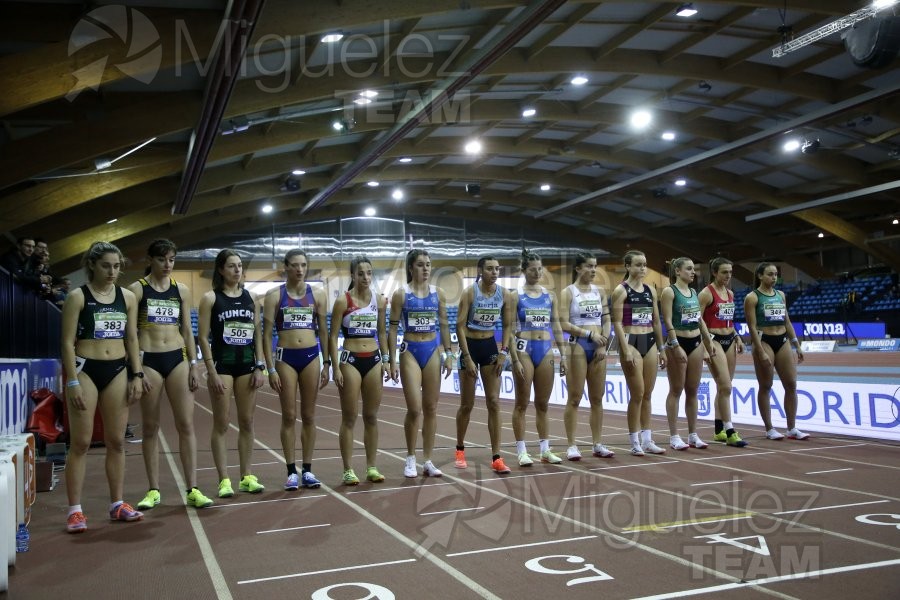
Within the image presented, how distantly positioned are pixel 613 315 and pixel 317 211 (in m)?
25.2

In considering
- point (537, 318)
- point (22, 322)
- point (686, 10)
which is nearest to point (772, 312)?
point (537, 318)

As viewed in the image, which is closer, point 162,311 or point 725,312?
point 162,311

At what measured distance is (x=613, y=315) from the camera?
7727mm

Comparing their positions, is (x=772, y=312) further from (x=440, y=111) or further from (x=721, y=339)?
(x=440, y=111)

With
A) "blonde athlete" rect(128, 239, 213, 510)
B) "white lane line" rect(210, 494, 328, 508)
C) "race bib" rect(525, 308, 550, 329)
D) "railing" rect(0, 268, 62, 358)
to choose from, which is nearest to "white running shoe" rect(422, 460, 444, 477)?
"white lane line" rect(210, 494, 328, 508)

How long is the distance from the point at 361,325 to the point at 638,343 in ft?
9.88

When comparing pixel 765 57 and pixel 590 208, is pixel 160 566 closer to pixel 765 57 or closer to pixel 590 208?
pixel 765 57

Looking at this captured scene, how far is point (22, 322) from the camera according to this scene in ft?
35.2

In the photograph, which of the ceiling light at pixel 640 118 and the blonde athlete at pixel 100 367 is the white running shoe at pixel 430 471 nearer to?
the blonde athlete at pixel 100 367

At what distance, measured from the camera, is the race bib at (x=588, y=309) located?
7.55 meters

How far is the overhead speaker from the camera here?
10.5 meters

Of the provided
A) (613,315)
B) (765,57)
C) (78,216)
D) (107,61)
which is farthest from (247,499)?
(78,216)

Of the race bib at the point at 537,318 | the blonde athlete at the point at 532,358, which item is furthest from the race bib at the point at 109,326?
the race bib at the point at 537,318

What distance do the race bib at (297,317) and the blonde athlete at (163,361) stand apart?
802 mm
